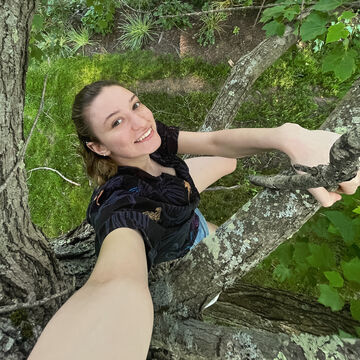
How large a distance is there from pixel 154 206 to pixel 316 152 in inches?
23.2

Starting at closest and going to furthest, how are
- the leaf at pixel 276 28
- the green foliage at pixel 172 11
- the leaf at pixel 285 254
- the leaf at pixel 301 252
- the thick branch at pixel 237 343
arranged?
the thick branch at pixel 237 343 → the leaf at pixel 301 252 → the leaf at pixel 285 254 → the leaf at pixel 276 28 → the green foliage at pixel 172 11

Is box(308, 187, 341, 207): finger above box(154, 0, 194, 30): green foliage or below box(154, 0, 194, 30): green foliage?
above

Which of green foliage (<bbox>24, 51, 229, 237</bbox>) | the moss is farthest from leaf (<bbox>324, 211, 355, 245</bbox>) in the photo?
green foliage (<bbox>24, 51, 229, 237</bbox>)

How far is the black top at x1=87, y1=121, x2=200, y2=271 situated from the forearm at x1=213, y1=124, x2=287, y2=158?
0.82 feet

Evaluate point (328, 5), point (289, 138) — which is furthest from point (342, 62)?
point (289, 138)

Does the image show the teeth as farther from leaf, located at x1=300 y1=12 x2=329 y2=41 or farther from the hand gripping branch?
leaf, located at x1=300 y1=12 x2=329 y2=41

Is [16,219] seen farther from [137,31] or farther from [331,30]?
[137,31]

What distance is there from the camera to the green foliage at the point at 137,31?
14.4ft

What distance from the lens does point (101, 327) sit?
73 cm

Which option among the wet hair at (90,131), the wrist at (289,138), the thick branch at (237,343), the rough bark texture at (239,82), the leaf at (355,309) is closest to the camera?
the thick branch at (237,343)

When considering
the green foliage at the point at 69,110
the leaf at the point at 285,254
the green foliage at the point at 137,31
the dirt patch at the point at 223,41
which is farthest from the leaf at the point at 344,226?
the green foliage at the point at 137,31

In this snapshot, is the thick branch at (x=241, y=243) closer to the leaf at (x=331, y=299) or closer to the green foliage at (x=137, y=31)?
the leaf at (x=331, y=299)

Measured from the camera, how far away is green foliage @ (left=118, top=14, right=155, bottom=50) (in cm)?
440

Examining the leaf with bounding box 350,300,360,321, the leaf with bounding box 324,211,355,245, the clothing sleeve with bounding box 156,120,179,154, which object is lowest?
the leaf with bounding box 350,300,360,321
